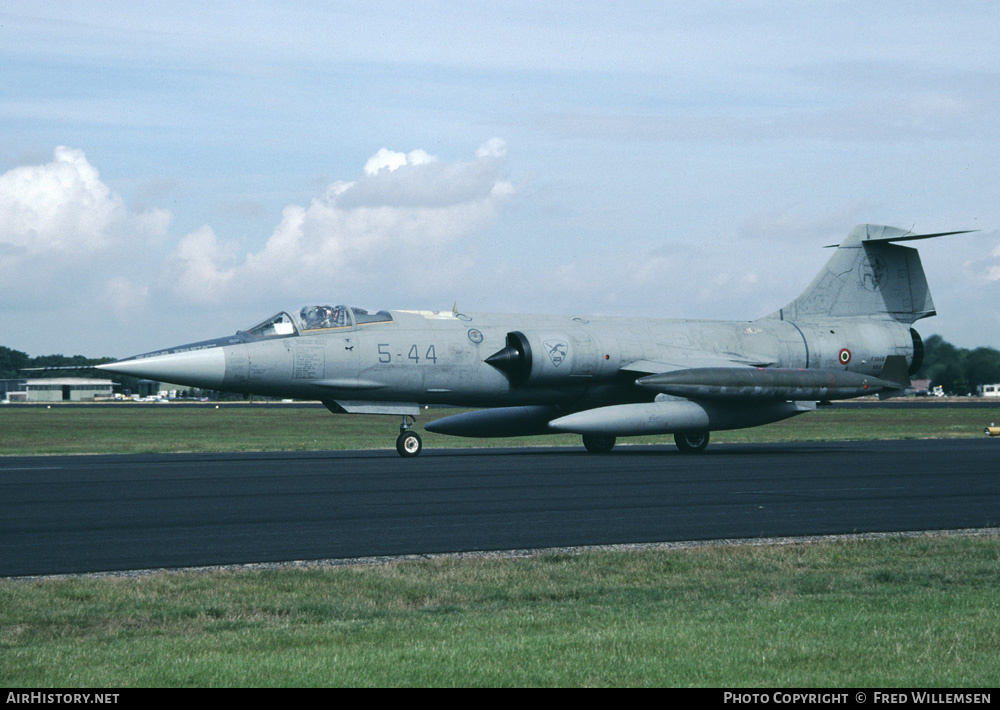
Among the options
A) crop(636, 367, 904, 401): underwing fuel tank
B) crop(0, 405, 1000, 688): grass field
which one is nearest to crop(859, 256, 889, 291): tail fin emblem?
crop(636, 367, 904, 401): underwing fuel tank

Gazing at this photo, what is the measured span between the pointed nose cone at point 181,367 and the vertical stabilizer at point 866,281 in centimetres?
1597

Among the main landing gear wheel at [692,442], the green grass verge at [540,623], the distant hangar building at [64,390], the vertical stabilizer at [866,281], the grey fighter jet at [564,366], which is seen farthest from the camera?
the distant hangar building at [64,390]

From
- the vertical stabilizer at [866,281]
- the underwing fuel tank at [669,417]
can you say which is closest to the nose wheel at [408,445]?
the underwing fuel tank at [669,417]

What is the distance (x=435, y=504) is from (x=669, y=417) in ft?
37.9

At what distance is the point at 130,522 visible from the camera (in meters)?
13.0

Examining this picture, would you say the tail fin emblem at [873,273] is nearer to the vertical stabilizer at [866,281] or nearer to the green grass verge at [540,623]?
the vertical stabilizer at [866,281]

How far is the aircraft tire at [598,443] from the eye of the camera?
2739 centimetres

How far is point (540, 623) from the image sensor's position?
7.53m

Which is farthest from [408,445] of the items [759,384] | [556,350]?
[759,384]

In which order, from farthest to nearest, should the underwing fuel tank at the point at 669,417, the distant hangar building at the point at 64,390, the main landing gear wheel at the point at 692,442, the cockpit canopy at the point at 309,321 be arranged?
the distant hangar building at the point at 64,390 < the main landing gear wheel at the point at 692,442 < the underwing fuel tank at the point at 669,417 < the cockpit canopy at the point at 309,321

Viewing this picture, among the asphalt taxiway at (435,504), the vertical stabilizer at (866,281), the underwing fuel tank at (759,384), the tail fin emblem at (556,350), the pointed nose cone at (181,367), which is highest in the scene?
the vertical stabilizer at (866,281)

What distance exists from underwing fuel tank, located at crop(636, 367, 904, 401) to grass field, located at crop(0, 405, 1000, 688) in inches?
581

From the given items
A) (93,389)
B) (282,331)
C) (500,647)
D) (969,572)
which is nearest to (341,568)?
(500,647)

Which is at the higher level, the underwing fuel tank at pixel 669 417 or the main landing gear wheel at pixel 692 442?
the underwing fuel tank at pixel 669 417
